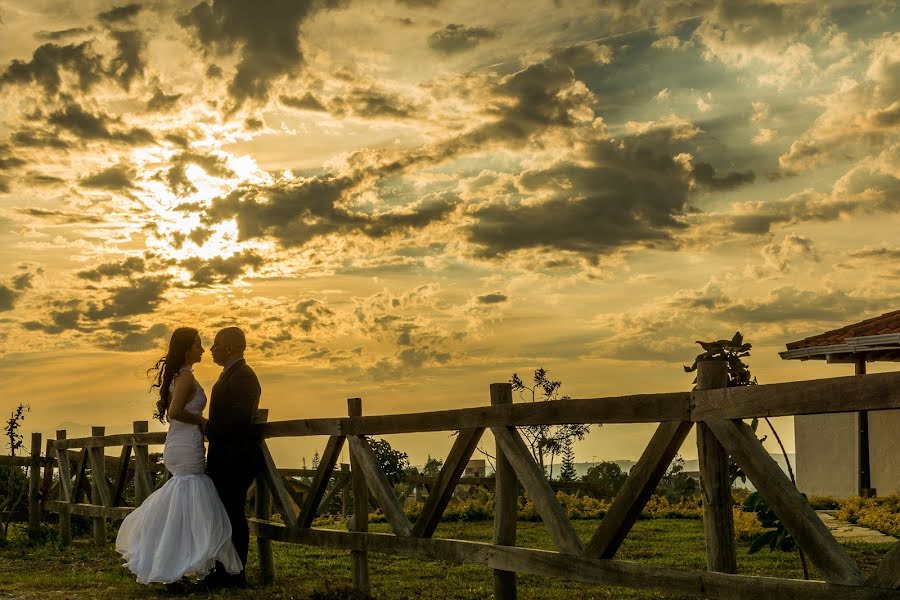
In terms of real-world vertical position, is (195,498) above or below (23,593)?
above

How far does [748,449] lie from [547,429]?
50.2 ft

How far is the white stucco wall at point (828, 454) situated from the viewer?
72.2ft

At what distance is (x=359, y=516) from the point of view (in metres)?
9.52

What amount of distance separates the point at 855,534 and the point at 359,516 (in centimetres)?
872

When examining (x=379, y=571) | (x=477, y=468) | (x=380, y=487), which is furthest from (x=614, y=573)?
(x=477, y=468)

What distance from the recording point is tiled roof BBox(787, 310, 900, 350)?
20.6m

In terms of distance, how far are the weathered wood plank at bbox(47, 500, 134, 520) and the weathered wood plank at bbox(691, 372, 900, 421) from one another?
10.2 meters

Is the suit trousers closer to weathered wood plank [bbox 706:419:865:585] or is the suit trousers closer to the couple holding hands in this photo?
the couple holding hands

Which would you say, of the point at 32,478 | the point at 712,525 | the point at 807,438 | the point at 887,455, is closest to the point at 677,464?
the point at 807,438

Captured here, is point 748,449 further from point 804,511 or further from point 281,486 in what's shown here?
point 281,486

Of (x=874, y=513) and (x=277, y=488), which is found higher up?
(x=277, y=488)

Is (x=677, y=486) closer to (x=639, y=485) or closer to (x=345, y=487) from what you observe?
(x=345, y=487)

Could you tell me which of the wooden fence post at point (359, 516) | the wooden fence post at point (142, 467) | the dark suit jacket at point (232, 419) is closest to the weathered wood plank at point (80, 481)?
the wooden fence post at point (142, 467)

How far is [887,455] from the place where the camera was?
21016mm
